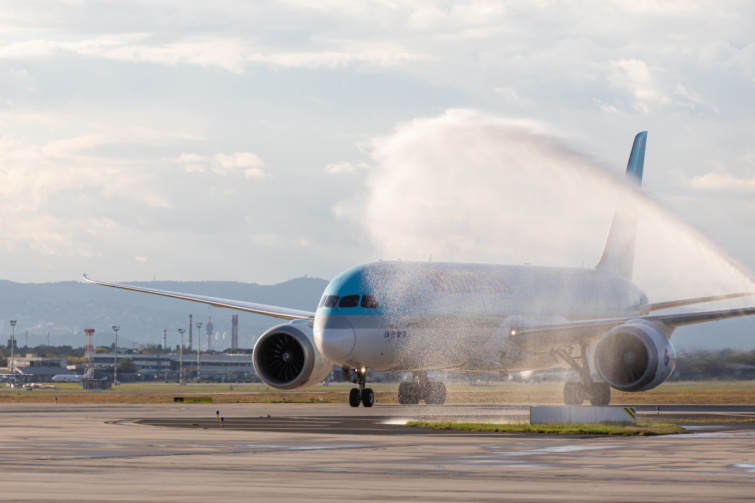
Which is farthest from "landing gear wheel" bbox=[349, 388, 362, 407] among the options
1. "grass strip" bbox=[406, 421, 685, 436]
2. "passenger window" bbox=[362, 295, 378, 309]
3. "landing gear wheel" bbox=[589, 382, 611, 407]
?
"grass strip" bbox=[406, 421, 685, 436]

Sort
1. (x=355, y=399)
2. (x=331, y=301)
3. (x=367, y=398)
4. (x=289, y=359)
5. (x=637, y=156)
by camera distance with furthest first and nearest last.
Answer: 1. (x=637, y=156)
2. (x=289, y=359)
3. (x=367, y=398)
4. (x=355, y=399)
5. (x=331, y=301)

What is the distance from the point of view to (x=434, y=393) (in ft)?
149

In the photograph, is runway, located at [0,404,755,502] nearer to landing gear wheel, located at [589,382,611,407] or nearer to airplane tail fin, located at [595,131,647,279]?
landing gear wheel, located at [589,382,611,407]

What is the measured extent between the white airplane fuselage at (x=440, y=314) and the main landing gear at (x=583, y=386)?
0.84 meters

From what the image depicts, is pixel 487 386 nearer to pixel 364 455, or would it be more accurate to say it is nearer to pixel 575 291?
pixel 575 291

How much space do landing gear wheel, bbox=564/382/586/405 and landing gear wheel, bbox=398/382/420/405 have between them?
5832 mm

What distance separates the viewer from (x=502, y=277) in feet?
153

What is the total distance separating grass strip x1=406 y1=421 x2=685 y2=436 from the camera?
26.3m

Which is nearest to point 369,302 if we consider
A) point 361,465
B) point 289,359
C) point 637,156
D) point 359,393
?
point 359,393

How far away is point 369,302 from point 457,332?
13.7 feet

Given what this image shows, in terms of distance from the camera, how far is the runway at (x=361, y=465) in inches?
568

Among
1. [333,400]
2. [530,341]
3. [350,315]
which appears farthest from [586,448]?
[333,400]

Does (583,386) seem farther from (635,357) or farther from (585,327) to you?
(635,357)

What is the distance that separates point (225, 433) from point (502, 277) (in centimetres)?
2167
